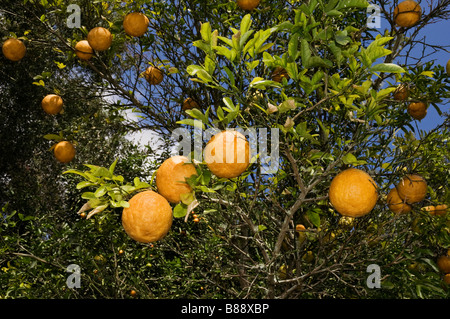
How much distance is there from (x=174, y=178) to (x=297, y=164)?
0.88m

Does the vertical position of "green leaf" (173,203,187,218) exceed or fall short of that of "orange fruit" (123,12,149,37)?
it falls short

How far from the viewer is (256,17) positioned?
9.84 feet

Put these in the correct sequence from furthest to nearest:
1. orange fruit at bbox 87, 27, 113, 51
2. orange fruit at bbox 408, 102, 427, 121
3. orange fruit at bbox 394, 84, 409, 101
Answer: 1. orange fruit at bbox 87, 27, 113, 51
2. orange fruit at bbox 408, 102, 427, 121
3. orange fruit at bbox 394, 84, 409, 101

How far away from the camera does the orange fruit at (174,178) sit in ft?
4.96

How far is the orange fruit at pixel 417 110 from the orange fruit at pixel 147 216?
193 centimetres

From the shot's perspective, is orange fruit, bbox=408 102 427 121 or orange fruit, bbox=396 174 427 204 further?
orange fruit, bbox=408 102 427 121

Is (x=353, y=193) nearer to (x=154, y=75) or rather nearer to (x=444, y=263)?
(x=444, y=263)

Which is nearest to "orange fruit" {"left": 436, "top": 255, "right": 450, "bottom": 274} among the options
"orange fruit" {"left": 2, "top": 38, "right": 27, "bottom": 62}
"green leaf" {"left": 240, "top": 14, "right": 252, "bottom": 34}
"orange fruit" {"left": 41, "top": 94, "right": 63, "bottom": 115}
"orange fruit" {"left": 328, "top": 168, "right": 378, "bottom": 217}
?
"orange fruit" {"left": 328, "top": 168, "right": 378, "bottom": 217}

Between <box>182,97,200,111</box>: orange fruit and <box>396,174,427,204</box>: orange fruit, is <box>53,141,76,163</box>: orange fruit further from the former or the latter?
<box>396,174,427,204</box>: orange fruit

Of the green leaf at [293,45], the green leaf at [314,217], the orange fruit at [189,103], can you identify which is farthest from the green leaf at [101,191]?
the orange fruit at [189,103]

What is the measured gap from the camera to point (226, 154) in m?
1.43

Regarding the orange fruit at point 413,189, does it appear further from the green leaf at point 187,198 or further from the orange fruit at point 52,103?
the orange fruit at point 52,103

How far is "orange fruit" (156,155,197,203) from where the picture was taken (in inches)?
59.6

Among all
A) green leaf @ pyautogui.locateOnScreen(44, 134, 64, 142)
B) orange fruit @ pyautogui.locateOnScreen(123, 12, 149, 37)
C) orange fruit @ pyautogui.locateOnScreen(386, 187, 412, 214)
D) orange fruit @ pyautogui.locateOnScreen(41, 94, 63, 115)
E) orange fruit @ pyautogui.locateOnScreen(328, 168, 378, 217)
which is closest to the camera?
orange fruit @ pyautogui.locateOnScreen(328, 168, 378, 217)
